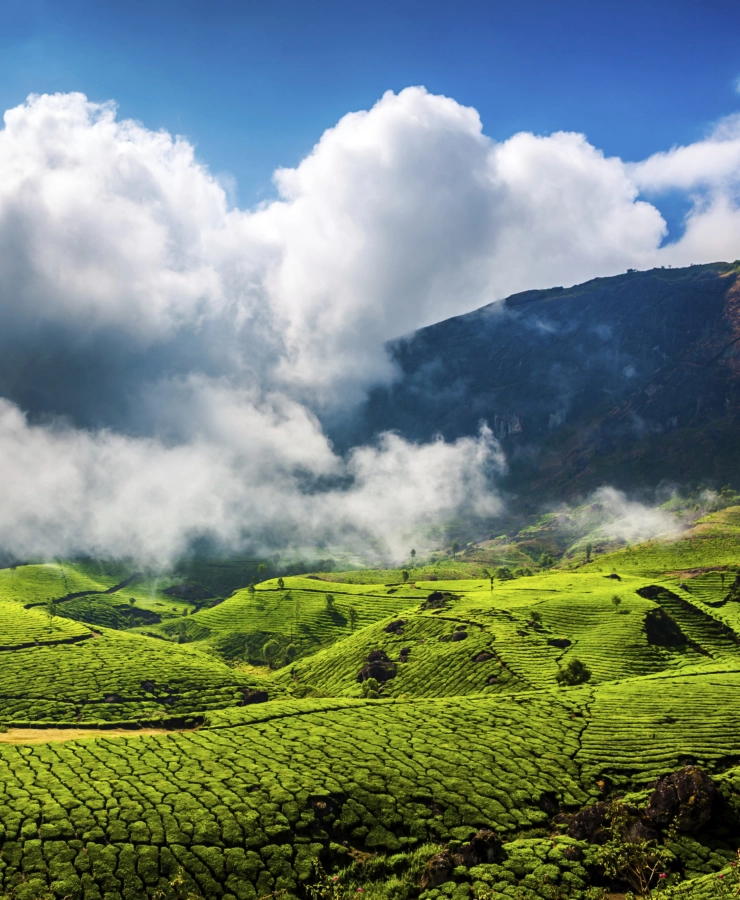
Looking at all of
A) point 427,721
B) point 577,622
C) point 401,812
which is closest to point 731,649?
point 577,622

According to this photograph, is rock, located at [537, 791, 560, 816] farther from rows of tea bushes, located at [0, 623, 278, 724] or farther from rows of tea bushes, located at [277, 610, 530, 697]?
rows of tea bushes, located at [0, 623, 278, 724]

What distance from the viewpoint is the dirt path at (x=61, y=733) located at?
119812 mm

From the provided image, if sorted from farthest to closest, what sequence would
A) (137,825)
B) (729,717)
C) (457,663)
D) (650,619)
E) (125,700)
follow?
(650,619) < (457,663) < (125,700) < (729,717) < (137,825)

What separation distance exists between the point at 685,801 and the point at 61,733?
11313 cm

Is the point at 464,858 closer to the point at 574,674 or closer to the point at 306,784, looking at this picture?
the point at 306,784

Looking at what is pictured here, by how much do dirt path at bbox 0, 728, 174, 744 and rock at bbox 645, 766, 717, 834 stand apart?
8774 centimetres

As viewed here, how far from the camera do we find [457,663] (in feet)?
554

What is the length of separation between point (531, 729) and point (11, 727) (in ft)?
345

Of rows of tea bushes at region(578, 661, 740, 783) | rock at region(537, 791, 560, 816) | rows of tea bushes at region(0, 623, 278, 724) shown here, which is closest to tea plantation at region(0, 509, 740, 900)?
rock at region(537, 791, 560, 816)

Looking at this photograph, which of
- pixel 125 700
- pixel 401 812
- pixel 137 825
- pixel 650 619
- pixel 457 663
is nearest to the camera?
pixel 137 825

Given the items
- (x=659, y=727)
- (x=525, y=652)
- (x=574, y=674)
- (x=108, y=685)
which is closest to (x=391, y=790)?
(x=659, y=727)

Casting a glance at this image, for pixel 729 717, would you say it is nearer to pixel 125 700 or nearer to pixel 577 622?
pixel 577 622

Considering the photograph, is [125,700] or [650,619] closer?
[125,700]

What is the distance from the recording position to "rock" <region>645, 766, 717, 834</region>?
81438mm
